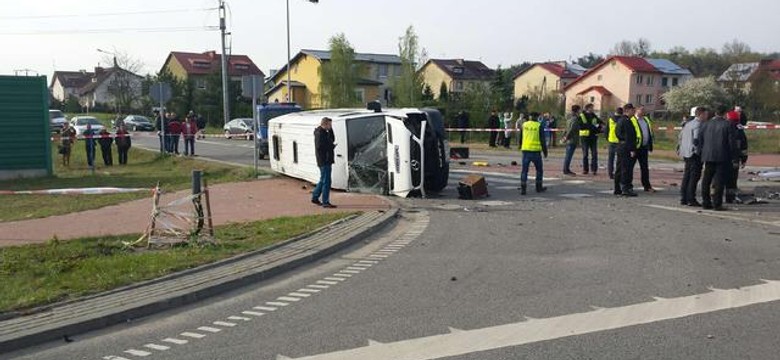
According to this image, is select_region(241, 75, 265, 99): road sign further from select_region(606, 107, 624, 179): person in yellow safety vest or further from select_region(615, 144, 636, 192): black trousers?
select_region(615, 144, 636, 192): black trousers

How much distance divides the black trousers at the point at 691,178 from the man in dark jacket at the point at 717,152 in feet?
1.35

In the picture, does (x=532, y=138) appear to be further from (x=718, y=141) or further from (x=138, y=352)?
(x=138, y=352)

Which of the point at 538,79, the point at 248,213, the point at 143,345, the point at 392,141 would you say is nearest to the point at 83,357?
the point at 143,345

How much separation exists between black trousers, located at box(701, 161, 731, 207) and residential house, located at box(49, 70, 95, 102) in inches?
4914

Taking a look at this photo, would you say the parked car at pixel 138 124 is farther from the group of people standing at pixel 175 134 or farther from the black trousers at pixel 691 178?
the black trousers at pixel 691 178

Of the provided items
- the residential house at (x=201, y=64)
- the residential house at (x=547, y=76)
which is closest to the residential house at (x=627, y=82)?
the residential house at (x=547, y=76)

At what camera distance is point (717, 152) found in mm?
11367

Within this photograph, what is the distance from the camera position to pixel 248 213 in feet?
41.0

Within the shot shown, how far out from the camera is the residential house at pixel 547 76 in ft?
322

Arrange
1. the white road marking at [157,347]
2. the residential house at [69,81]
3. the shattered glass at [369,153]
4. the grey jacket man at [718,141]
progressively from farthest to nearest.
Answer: the residential house at [69,81]
the shattered glass at [369,153]
the grey jacket man at [718,141]
the white road marking at [157,347]

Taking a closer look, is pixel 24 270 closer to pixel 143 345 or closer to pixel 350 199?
pixel 143 345

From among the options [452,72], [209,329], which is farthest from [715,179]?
[452,72]

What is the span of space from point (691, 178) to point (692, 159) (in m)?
0.38

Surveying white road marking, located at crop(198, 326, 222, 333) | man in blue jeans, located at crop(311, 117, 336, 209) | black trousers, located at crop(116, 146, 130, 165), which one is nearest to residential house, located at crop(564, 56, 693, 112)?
black trousers, located at crop(116, 146, 130, 165)
